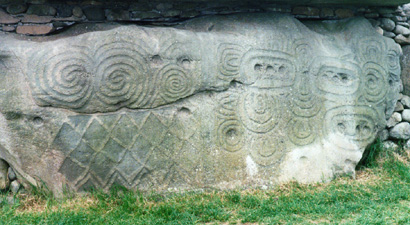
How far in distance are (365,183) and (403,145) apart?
34.2 inches

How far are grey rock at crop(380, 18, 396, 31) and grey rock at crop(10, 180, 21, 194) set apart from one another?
3560 millimetres

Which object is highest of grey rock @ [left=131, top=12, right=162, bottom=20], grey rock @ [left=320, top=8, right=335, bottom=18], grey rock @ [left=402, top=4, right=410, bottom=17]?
grey rock @ [left=402, top=4, right=410, bottom=17]

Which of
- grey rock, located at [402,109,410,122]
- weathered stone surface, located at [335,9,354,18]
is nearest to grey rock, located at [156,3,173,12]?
weathered stone surface, located at [335,9,354,18]

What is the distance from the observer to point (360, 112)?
4320mm

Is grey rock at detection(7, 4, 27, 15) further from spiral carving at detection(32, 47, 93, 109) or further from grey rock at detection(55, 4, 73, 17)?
spiral carving at detection(32, 47, 93, 109)

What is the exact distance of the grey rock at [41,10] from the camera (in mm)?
3836

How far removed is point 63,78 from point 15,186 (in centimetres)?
100

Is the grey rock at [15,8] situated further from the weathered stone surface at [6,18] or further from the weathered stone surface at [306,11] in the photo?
the weathered stone surface at [306,11]

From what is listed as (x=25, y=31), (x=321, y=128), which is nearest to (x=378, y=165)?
(x=321, y=128)

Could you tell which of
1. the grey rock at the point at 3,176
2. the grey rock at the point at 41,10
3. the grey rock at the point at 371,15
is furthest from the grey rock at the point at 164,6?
the grey rock at the point at 371,15

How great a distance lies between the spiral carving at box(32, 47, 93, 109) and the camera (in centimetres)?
Result: 359

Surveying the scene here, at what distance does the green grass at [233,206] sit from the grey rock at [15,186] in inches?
3.3

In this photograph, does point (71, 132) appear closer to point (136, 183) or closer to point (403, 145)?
point (136, 183)

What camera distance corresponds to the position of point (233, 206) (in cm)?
371
